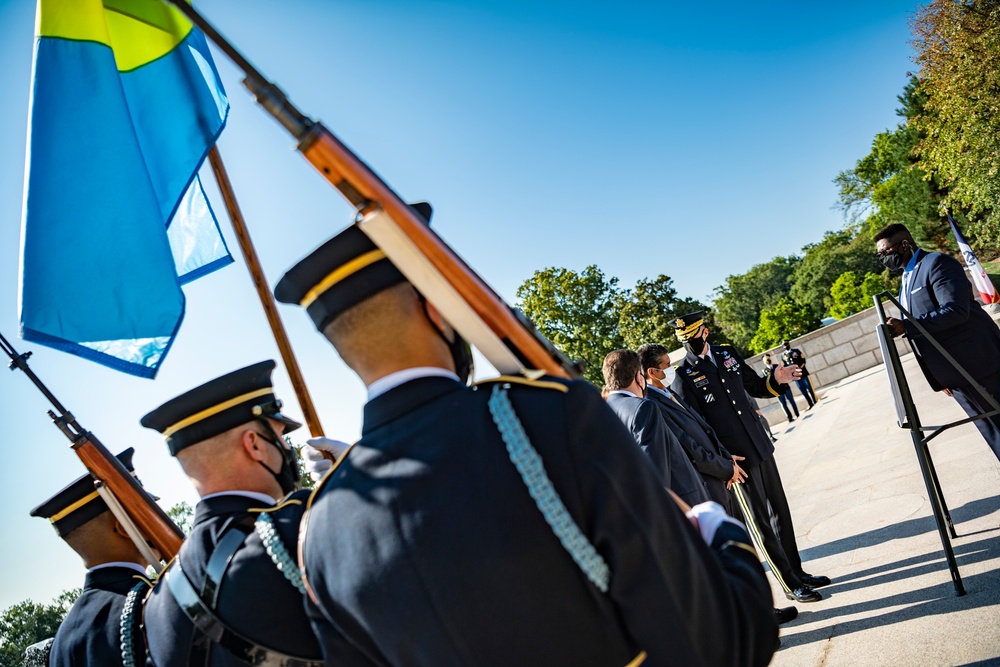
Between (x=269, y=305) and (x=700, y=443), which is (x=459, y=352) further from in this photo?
(x=700, y=443)

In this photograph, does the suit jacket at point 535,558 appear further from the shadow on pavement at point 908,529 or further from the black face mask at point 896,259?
the shadow on pavement at point 908,529

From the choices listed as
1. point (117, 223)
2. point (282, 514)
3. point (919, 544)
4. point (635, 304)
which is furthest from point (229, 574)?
point (635, 304)

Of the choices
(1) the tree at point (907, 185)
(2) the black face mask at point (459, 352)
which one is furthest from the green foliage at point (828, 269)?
(2) the black face mask at point (459, 352)

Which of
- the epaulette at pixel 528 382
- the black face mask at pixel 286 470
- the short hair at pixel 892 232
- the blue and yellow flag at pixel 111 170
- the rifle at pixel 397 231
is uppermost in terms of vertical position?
the blue and yellow flag at pixel 111 170

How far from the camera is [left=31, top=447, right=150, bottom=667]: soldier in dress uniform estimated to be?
260 cm

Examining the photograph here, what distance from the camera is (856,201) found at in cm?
6325

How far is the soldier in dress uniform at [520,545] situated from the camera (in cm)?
130

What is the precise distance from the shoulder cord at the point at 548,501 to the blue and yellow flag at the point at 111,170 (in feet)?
7.53

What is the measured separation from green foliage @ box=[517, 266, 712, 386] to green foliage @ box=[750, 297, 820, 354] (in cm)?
1582

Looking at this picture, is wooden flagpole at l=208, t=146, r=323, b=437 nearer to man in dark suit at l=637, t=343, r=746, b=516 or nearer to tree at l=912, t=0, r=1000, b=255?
man in dark suit at l=637, t=343, r=746, b=516

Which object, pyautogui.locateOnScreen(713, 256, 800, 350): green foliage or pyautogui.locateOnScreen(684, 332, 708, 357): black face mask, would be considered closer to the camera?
pyautogui.locateOnScreen(684, 332, 708, 357): black face mask

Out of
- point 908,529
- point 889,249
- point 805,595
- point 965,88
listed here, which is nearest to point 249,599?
point 805,595

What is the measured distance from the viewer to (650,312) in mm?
39062

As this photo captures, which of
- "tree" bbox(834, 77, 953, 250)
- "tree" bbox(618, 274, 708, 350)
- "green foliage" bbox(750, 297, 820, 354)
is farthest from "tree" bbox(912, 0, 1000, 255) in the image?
"green foliage" bbox(750, 297, 820, 354)
